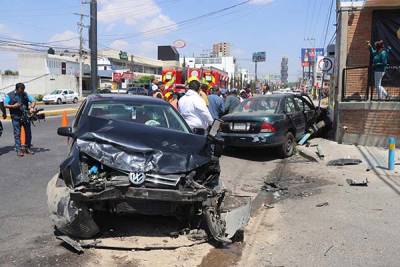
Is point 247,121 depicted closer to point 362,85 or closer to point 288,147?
point 288,147

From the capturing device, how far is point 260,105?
12.4m

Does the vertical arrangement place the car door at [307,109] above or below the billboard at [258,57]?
below

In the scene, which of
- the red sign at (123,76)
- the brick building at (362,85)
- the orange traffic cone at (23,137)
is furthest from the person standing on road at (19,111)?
the red sign at (123,76)

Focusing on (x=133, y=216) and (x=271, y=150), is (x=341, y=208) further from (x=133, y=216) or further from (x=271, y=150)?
(x=271, y=150)

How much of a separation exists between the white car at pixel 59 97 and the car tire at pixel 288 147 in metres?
41.5

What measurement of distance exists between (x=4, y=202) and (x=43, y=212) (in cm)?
88

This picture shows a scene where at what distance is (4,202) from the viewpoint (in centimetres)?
678

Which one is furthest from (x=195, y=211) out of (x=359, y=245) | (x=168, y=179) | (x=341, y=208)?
(x=341, y=208)

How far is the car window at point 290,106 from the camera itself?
1235cm

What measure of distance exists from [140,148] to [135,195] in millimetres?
601

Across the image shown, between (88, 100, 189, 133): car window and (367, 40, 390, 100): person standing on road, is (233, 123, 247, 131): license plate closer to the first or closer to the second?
(367, 40, 390, 100): person standing on road

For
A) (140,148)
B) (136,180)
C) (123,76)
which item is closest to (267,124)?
(140,148)

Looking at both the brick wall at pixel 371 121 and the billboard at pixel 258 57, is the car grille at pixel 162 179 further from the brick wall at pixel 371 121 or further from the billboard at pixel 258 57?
the billboard at pixel 258 57

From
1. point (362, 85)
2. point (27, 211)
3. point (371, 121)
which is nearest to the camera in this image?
point (27, 211)
